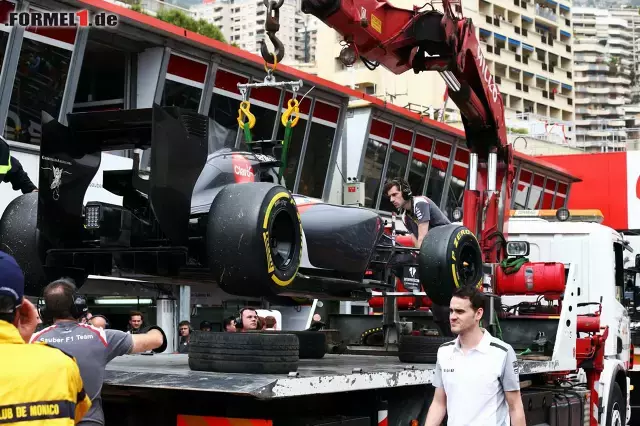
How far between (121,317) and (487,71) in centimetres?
1175

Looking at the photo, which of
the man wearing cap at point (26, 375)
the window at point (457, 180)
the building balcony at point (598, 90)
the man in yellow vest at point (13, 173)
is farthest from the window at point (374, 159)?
the building balcony at point (598, 90)

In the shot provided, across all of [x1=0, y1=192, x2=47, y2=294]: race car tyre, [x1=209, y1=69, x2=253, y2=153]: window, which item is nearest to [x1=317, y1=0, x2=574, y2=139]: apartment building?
[x1=209, y1=69, x2=253, y2=153]: window

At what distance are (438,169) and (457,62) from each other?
20.1 metres

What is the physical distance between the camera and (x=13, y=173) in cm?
905

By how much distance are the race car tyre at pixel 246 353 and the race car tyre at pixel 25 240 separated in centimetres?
150

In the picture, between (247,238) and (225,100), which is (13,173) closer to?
(247,238)

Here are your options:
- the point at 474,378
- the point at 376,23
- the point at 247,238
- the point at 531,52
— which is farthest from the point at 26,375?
the point at 531,52

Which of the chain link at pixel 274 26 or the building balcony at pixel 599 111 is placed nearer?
the chain link at pixel 274 26

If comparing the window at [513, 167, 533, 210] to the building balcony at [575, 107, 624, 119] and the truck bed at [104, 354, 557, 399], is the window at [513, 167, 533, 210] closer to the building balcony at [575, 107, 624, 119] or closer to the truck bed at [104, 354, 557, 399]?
the truck bed at [104, 354, 557, 399]

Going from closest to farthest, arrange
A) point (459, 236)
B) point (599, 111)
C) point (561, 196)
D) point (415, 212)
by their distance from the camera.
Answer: point (459, 236), point (415, 212), point (561, 196), point (599, 111)

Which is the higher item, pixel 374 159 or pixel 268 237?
pixel 374 159

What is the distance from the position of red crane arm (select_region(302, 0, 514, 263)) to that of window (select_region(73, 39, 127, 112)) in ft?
24.9

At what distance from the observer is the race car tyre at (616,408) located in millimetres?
11305

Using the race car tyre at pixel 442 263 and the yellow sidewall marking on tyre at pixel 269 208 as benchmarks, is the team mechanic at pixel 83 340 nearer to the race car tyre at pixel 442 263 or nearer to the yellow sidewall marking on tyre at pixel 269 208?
the yellow sidewall marking on tyre at pixel 269 208
